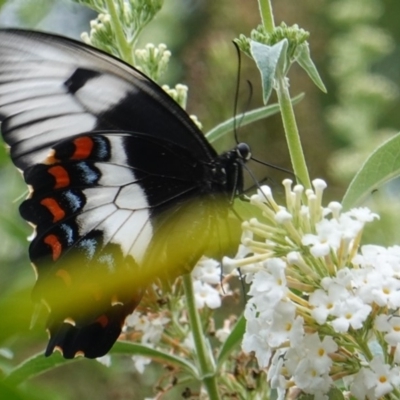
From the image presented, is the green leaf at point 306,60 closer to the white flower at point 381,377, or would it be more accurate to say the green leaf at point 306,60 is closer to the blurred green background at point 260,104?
the blurred green background at point 260,104

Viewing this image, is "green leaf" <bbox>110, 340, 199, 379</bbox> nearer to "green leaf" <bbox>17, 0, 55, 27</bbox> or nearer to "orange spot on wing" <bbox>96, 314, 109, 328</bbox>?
"orange spot on wing" <bbox>96, 314, 109, 328</bbox>

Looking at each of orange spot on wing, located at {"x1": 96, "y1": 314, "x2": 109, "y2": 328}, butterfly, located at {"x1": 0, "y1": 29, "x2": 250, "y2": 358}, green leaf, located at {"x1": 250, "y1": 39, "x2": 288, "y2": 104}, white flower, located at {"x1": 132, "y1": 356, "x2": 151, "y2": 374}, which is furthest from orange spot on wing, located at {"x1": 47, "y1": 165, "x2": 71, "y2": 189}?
green leaf, located at {"x1": 250, "y1": 39, "x2": 288, "y2": 104}

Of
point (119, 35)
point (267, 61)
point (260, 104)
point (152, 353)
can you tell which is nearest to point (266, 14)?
point (267, 61)

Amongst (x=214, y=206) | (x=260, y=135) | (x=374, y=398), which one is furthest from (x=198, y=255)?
(x=260, y=135)

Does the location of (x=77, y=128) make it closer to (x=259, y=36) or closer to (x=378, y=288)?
(x=259, y=36)

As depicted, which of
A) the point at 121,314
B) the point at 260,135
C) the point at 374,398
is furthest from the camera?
the point at 260,135

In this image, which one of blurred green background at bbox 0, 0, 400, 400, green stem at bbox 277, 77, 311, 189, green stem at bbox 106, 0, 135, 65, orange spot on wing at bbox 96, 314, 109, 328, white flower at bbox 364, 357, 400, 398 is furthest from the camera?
blurred green background at bbox 0, 0, 400, 400

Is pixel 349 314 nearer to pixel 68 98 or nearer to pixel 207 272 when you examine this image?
pixel 207 272
